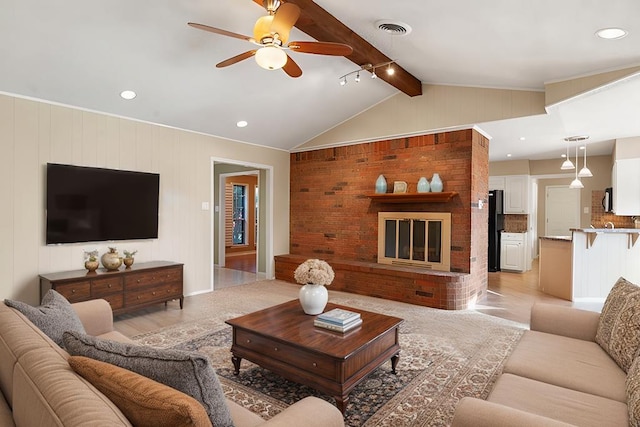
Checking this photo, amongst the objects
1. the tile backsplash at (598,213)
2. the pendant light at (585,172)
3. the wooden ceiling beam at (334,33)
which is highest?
the wooden ceiling beam at (334,33)

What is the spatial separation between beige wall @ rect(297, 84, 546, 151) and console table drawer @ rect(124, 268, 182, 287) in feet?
11.2

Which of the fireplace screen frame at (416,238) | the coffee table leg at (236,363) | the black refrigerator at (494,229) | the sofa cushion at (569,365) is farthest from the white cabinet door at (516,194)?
the coffee table leg at (236,363)

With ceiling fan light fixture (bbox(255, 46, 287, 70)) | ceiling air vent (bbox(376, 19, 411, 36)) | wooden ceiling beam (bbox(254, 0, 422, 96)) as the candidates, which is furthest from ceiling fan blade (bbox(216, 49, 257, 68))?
ceiling air vent (bbox(376, 19, 411, 36))

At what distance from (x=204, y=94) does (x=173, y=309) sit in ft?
9.09

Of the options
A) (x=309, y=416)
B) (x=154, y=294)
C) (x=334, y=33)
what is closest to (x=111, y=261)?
(x=154, y=294)

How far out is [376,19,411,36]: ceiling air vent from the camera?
326cm

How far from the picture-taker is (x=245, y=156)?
20.3ft

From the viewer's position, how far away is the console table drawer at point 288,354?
7.30ft

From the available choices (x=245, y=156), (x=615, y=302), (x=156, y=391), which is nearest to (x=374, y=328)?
(x=615, y=302)

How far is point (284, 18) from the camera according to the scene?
2402 millimetres

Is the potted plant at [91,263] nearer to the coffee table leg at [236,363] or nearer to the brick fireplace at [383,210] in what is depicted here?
the coffee table leg at [236,363]

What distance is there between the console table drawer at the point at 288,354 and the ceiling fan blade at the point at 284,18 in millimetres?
2129

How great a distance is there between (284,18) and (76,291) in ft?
11.2

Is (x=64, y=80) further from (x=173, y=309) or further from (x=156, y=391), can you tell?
(x=156, y=391)
